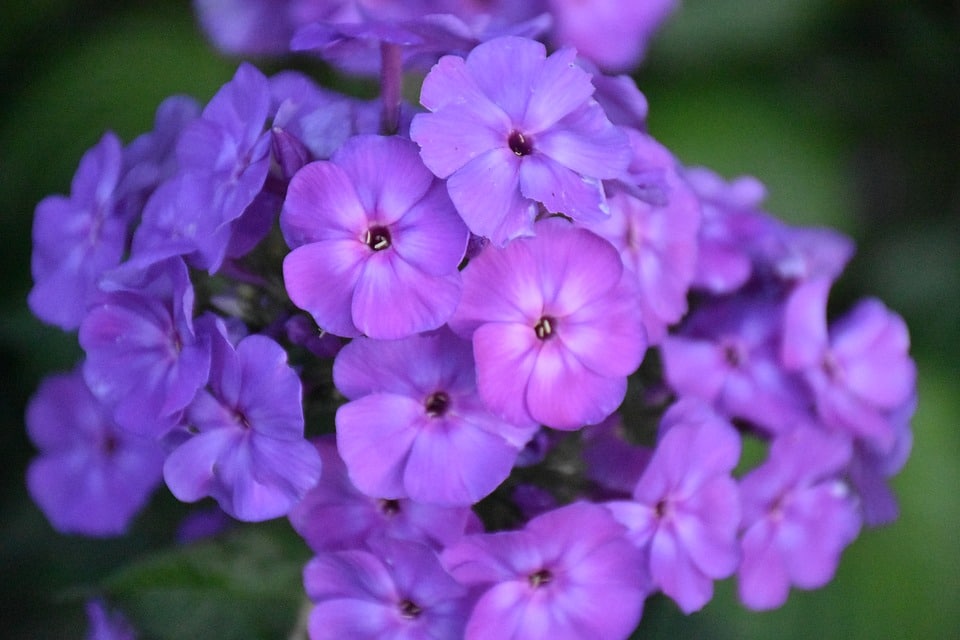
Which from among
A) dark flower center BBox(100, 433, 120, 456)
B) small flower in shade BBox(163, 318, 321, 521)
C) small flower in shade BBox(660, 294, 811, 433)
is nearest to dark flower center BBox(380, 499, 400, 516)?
small flower in shade BBox(163, 318, 321, 521)

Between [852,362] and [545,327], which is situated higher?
[545,327]

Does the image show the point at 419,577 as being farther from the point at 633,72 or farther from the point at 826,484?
the point at 633,72

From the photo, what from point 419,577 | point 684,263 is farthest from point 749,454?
point 419,577

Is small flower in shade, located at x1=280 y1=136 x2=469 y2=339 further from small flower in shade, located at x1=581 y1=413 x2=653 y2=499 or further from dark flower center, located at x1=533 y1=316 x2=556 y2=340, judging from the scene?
small flower in shade, located at x1=581 y1=413 x2=653 y2=499

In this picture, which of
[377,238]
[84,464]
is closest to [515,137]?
[377,238]

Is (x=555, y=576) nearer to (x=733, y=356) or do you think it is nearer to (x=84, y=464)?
(x=733, y=356)

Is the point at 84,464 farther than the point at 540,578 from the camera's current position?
Yes
